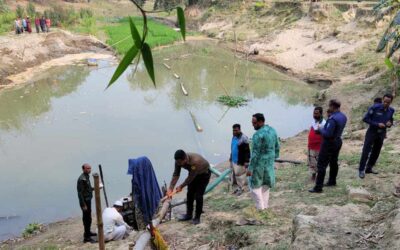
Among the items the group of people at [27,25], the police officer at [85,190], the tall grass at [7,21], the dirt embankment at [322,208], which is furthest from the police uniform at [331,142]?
the tall grass at [7,21]

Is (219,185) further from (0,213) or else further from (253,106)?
(253,106)

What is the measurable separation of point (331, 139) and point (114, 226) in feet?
9.27

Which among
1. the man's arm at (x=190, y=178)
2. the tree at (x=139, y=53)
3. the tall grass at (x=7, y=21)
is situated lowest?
the man's arm at (x=190, y=178)

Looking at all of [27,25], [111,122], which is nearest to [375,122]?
[111,122]

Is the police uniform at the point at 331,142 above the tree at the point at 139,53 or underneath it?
underneath

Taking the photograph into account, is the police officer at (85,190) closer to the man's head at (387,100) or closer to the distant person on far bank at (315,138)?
the distant person on far bank at (315,138)

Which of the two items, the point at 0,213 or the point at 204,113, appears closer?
the point at 0,213

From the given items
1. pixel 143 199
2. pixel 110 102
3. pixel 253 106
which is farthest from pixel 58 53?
pixel 143 199

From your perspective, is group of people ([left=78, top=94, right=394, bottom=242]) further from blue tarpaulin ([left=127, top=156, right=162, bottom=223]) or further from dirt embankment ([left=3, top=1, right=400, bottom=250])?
blue tarpaulin ([left=127, top=156, right=162, bottom=223])

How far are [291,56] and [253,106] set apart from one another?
706cm

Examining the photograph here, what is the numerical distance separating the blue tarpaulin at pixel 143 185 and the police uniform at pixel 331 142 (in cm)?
211

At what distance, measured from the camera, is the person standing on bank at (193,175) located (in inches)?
173

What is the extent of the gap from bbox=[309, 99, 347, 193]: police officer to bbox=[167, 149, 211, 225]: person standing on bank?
4.64 feet

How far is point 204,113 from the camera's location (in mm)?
12789
